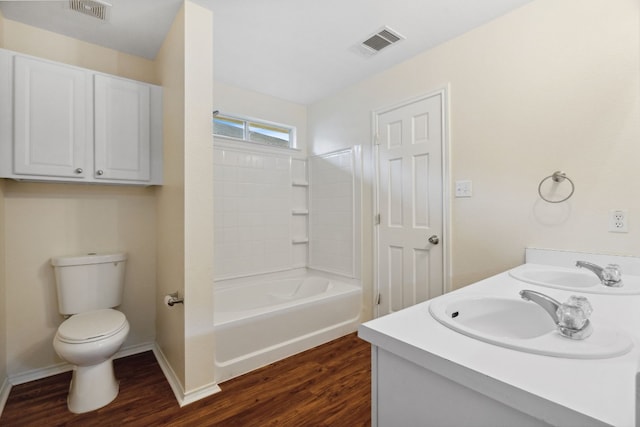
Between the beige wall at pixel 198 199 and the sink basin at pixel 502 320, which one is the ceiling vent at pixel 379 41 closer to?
the beige wall at pixel 198 199

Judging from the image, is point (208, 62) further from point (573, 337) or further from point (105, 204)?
point (573, 337)

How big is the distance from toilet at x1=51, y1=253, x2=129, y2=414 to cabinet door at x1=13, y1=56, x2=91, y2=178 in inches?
25.0

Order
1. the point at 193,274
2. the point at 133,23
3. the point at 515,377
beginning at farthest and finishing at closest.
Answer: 1. the point at 133,23
2. the point at 193,274
3. the point at 515,377

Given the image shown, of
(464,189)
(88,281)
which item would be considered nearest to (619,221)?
(464,189)

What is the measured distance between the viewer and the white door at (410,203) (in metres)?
2.26

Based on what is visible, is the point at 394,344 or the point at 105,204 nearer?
the point at 394,344

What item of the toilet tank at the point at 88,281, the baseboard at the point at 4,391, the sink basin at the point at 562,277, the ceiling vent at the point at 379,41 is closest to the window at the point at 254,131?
the ceiling vent at the point at 379,41

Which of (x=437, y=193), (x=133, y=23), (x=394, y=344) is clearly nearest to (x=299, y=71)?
(x=133, y=23)

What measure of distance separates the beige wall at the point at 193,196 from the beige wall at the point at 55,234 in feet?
2.35

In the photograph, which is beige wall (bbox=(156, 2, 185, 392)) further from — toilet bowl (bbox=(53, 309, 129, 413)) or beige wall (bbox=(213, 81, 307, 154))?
beige wall (bbox=(213, 81, 307, 154))

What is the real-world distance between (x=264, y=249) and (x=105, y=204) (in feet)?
4.60

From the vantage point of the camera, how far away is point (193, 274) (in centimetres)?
175

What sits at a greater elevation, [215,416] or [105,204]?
[105,204]

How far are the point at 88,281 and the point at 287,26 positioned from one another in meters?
2.21
